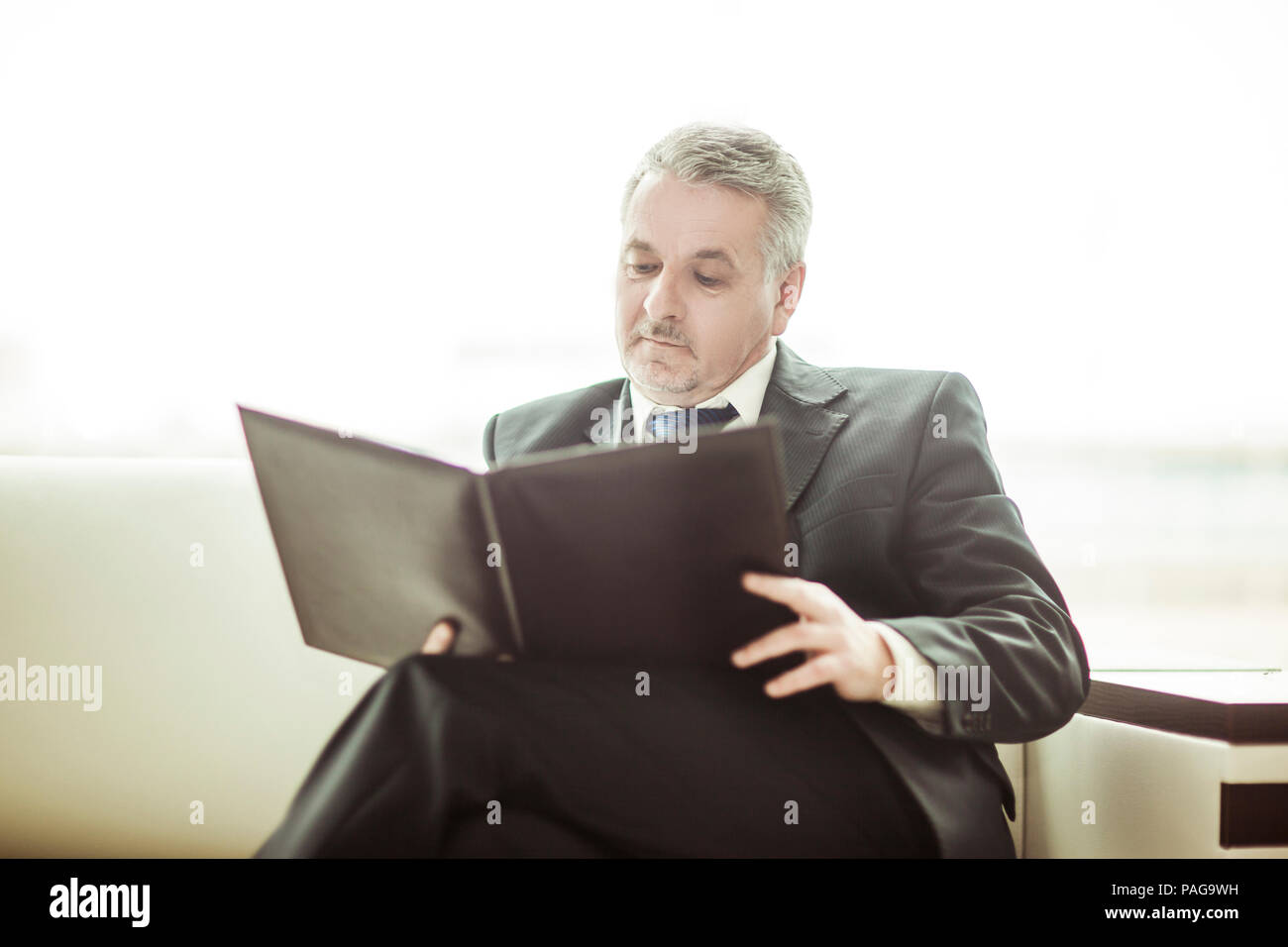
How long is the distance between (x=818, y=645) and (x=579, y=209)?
1.27m

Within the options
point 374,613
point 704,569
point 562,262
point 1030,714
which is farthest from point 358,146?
point 1030,714

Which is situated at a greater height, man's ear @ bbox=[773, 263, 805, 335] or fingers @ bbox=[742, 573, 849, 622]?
man's ear @ bbox=[773, 263, 805, 335]

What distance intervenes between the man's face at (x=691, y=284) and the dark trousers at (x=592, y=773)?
54 cm

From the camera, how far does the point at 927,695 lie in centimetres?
98

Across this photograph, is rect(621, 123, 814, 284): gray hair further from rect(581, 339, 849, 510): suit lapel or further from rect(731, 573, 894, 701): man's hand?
rect(731, 573, 894, 701): man's hand

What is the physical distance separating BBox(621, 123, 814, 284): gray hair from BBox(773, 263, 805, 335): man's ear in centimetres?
3

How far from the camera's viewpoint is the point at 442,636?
3.20 feet

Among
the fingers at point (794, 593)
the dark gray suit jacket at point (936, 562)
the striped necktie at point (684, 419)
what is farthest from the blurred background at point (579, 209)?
the fingers at point (794, 593)

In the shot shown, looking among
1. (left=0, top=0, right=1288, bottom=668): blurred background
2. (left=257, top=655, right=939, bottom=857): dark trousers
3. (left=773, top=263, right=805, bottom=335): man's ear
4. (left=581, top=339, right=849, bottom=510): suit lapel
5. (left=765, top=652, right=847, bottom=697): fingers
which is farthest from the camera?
(left=0, top=0, right=1288, bottom=668): blurred background

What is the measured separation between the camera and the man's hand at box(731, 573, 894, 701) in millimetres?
864

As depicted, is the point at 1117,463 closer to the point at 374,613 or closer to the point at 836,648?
the point at 836,648

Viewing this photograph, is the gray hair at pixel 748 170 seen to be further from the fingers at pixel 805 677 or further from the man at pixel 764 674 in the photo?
the fingers at pixel 805 677


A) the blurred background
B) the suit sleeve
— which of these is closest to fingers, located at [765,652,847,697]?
the suit sleeve
